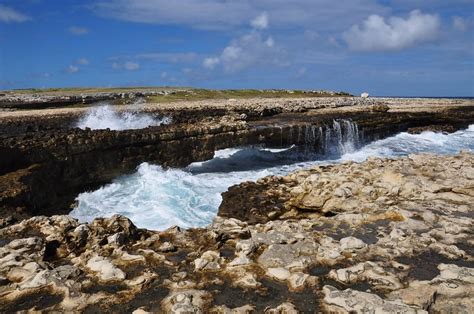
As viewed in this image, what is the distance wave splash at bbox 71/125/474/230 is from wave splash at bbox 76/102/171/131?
241 inches

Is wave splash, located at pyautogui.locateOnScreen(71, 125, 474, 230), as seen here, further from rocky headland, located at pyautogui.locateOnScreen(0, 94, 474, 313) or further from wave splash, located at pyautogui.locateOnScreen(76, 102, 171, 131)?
wave splash, located at pyautogui.locateOnScreen(76, 102, 171, 131)

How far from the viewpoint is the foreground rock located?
15.5 feet

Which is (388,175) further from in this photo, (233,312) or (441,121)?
(441,121)

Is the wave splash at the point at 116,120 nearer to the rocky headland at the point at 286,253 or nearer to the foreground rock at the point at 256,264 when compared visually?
the rocky headland at the point at 286,253

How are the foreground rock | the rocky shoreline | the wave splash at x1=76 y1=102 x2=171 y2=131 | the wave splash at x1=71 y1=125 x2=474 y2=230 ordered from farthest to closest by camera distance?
the wave splash at x1=76 y1=102 x2=171 y2=131 < the rocky shoreline < the wave splash at x1=71 y1=125 x2=474 y2=230 < the foreground rock

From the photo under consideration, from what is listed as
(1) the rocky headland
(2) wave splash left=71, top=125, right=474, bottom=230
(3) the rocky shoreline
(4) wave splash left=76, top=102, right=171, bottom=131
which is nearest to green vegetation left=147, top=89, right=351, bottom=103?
(4) wave splash left=76, top=102, right=171, bottom=131

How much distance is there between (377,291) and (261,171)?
18.1 meters

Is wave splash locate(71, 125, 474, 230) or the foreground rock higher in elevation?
the foreground rock

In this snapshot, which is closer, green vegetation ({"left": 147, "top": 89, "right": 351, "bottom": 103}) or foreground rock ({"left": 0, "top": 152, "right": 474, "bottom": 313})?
foreground rock ({"left": 0, "top": 152, "right": 474, "bottom": 313})

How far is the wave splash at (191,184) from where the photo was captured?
49.0ft

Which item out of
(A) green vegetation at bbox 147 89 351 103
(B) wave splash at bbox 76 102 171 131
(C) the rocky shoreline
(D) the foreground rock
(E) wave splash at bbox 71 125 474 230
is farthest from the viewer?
(A) green vegetation at bbox 147 89 351 103

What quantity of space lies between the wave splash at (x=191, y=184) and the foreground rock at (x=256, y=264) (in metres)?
6.80

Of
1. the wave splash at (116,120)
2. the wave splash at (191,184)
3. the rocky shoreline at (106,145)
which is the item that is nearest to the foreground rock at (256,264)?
the rocky shoreline at (106,145)

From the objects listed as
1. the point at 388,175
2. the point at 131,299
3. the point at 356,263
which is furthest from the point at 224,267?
the point at 388,175
